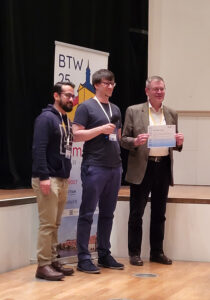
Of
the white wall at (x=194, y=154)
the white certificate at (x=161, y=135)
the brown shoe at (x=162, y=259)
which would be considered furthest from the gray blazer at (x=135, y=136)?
the white wall at (x=194, y=154)

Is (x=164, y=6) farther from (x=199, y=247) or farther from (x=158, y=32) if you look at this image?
(x=199, y=247)

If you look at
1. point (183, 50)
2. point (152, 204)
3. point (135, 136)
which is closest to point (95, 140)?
point (135, 136)

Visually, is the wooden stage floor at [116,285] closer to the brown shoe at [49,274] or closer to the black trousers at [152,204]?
the brown shoe at [49,274]

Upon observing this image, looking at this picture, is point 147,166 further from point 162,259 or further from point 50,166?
point 50,166

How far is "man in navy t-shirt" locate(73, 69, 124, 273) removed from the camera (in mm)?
3990

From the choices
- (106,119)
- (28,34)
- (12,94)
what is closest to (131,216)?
(106,119)

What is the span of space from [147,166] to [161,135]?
28 centimetres

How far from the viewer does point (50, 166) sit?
3750 mm

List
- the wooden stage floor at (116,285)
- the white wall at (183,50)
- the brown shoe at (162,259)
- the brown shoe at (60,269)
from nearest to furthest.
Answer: the wooden stage floor at (116,285) < the brown shoe at (60,269) < the brown shoe at (162,259) < the white wall at (183,50)

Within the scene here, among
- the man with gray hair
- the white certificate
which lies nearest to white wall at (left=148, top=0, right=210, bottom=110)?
the man with gray hair

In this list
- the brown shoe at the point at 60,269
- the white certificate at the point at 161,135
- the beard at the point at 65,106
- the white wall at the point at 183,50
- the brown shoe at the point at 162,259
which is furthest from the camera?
the white wall at the point at 183,50

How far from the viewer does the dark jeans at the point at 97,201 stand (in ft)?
13.1

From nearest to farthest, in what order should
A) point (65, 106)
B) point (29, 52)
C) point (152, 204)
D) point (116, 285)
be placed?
point (116, 285)
point (65, 106)
point (152, 204)
point (29, 52)

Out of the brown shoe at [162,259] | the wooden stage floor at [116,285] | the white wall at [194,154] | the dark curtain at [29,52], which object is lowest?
the wooden stage floor at [116,285]
